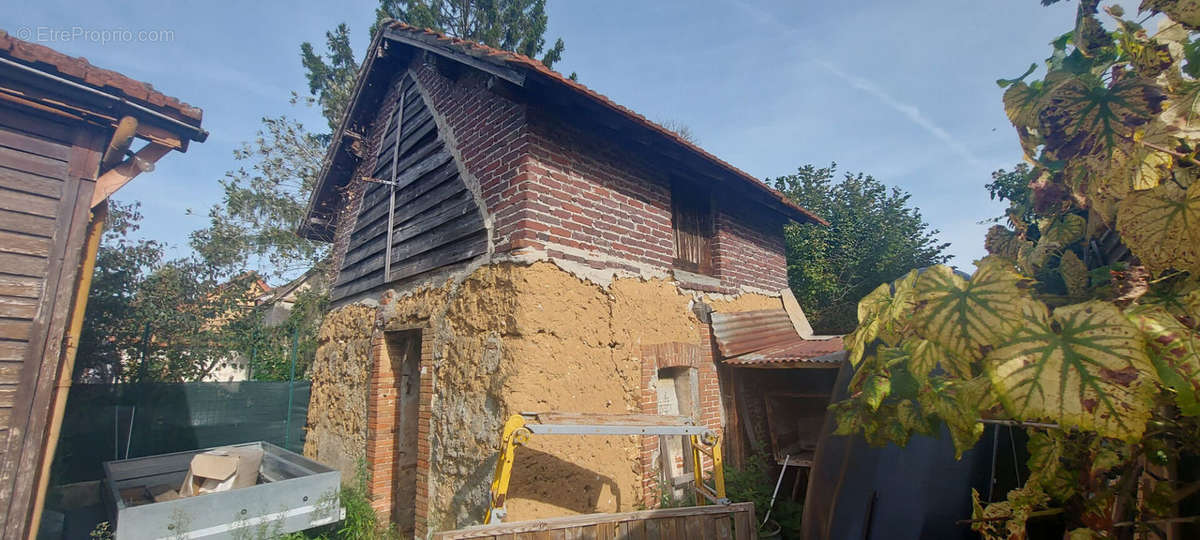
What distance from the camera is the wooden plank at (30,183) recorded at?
3402 millimetres

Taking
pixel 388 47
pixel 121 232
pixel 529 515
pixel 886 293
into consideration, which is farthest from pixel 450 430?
pixel 121 232

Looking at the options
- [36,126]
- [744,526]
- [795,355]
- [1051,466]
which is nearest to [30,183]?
[36,126]

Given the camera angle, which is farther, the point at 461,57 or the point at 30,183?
the point at 461,57

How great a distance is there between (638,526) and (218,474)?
512 cm

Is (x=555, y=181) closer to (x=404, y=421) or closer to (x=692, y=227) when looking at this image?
(x=692, y=227)

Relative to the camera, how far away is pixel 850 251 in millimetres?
12633

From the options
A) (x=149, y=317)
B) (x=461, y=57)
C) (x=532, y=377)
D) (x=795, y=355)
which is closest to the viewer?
(x=532, y=377)

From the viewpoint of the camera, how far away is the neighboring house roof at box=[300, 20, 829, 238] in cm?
448

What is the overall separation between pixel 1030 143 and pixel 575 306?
3410 millimetres

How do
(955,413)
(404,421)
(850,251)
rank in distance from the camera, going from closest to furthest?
(955,413) → (404,421) → (850,251)

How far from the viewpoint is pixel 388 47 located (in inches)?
277

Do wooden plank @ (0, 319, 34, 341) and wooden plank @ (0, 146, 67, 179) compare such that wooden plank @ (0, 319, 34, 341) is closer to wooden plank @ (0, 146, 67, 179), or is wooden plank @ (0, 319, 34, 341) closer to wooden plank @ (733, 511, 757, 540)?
wooden plank @ (0, 146, 67, 179)

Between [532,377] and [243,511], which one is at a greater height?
[532,377]

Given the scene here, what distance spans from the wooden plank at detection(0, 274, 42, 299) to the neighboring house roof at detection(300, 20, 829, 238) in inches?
148
